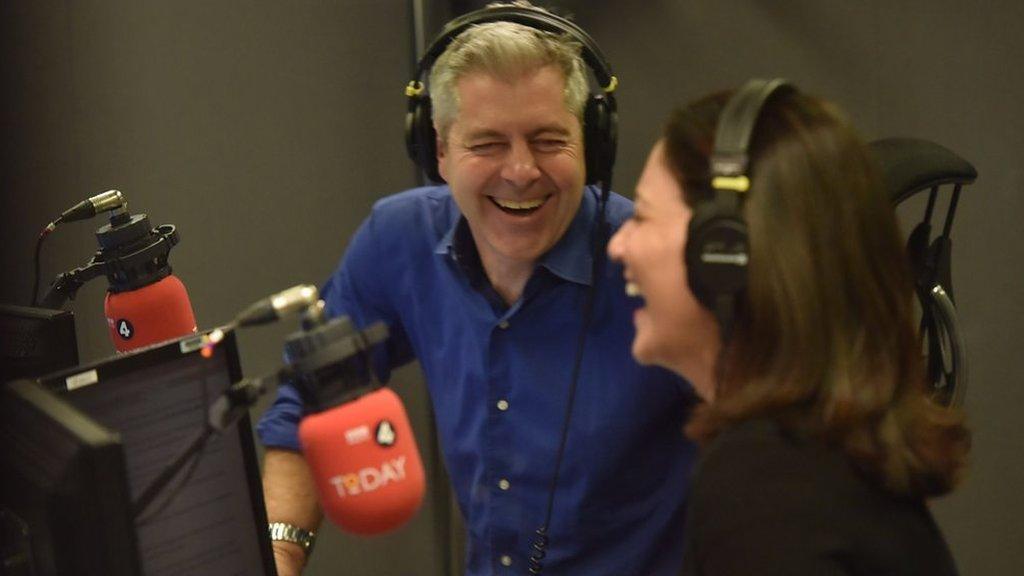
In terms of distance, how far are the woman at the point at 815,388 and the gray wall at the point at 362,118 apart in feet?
4.73

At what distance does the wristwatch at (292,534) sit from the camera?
1396 millimetres

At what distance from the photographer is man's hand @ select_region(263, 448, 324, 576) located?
139 centimetres

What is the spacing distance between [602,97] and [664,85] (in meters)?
1.18

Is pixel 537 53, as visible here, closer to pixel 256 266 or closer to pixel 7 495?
pixel 7 495

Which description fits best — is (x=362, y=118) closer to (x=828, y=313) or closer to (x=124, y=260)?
(x=124, y=260)

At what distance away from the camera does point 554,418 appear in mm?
1507

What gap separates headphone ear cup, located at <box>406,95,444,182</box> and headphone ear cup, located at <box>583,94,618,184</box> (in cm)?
21

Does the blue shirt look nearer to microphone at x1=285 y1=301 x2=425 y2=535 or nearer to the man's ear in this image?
the man's ear

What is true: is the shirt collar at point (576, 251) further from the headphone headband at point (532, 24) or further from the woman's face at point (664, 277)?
the woman's face at point (664, 277)

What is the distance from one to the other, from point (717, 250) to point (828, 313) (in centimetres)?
11

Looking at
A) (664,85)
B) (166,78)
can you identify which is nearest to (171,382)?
(166,78)

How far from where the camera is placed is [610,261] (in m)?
1.54

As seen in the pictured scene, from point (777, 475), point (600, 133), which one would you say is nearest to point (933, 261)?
point (600, 133)

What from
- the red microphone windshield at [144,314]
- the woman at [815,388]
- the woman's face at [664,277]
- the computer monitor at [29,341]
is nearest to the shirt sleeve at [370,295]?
the red microphone windshield at [144,314]
